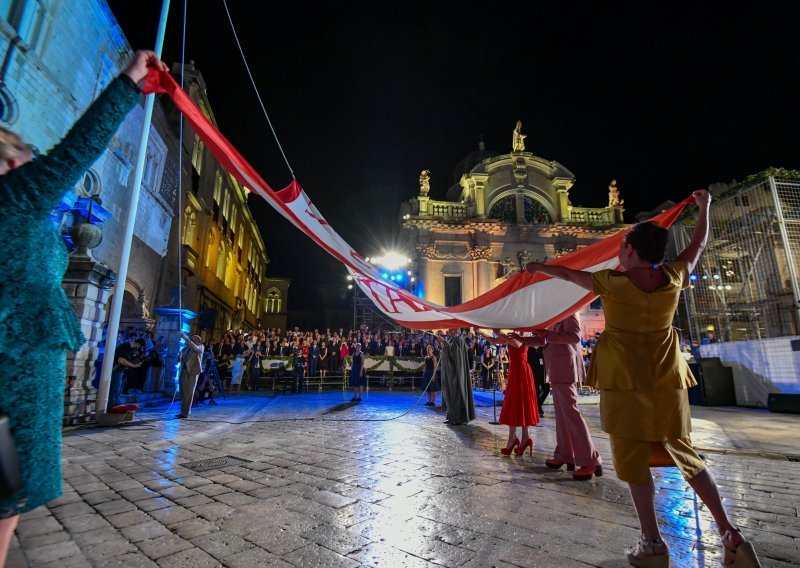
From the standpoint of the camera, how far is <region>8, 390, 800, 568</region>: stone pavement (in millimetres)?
2148

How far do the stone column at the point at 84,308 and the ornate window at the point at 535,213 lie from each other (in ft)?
95.5

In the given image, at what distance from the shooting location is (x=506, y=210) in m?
31.1

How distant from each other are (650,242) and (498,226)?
92.7 ft

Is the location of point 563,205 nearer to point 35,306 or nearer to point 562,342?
point 562,342

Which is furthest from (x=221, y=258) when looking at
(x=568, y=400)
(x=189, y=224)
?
(x=568, y=400)

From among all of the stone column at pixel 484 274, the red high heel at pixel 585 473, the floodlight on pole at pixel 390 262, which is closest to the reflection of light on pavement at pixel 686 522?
the red high heel at pixel 585 473

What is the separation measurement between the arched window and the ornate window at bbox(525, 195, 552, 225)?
28738 mm

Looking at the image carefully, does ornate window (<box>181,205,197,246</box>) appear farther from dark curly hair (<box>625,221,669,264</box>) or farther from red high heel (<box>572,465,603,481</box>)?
dark curly hair (<box>625,221,669,264</box>)

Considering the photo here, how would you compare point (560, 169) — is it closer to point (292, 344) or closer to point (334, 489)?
point (292, 344)

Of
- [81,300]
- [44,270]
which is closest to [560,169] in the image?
[81,300]

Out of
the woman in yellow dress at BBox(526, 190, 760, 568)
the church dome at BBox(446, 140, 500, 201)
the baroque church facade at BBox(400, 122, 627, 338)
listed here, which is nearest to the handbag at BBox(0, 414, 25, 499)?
the woman in yellow dress at BBox(526, 190, 760, 568)

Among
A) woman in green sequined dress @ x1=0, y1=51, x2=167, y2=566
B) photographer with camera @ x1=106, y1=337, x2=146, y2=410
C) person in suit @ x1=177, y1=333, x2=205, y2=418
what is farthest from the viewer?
person in suit @ x1=177, y1=333, x2=205, y2=418

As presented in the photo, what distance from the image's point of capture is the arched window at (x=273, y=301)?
42906 mm

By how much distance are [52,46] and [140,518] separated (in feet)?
40.8
